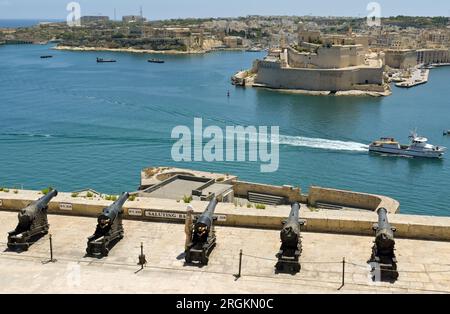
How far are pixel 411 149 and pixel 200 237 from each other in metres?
30.9

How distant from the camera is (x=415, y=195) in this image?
2962 centimetres

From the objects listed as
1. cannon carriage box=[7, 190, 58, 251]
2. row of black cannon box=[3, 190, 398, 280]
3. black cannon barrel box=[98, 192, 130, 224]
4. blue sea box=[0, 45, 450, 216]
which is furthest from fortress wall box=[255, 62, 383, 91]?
cannon carriage box=[7, 190, 58, 251]

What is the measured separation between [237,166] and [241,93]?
33462mm

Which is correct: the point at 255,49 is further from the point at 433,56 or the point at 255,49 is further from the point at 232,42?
the point at 433,56

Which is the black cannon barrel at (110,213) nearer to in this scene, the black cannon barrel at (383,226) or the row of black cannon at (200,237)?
the row of black cannon at (200,237)

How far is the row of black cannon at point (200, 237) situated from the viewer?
8.28m

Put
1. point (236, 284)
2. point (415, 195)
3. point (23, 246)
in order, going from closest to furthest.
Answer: point (236, 284), point (23, 246), point (415, 195)

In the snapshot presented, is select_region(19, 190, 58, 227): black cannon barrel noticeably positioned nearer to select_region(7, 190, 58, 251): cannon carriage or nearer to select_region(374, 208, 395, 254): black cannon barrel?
select_region(7, 190, 58, 251): cannon carriage

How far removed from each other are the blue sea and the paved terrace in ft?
→ 60.2

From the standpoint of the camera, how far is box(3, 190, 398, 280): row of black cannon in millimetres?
8281

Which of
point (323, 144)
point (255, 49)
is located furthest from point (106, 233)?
point (255, 49)

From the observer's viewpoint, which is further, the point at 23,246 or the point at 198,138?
the point at 198,138
